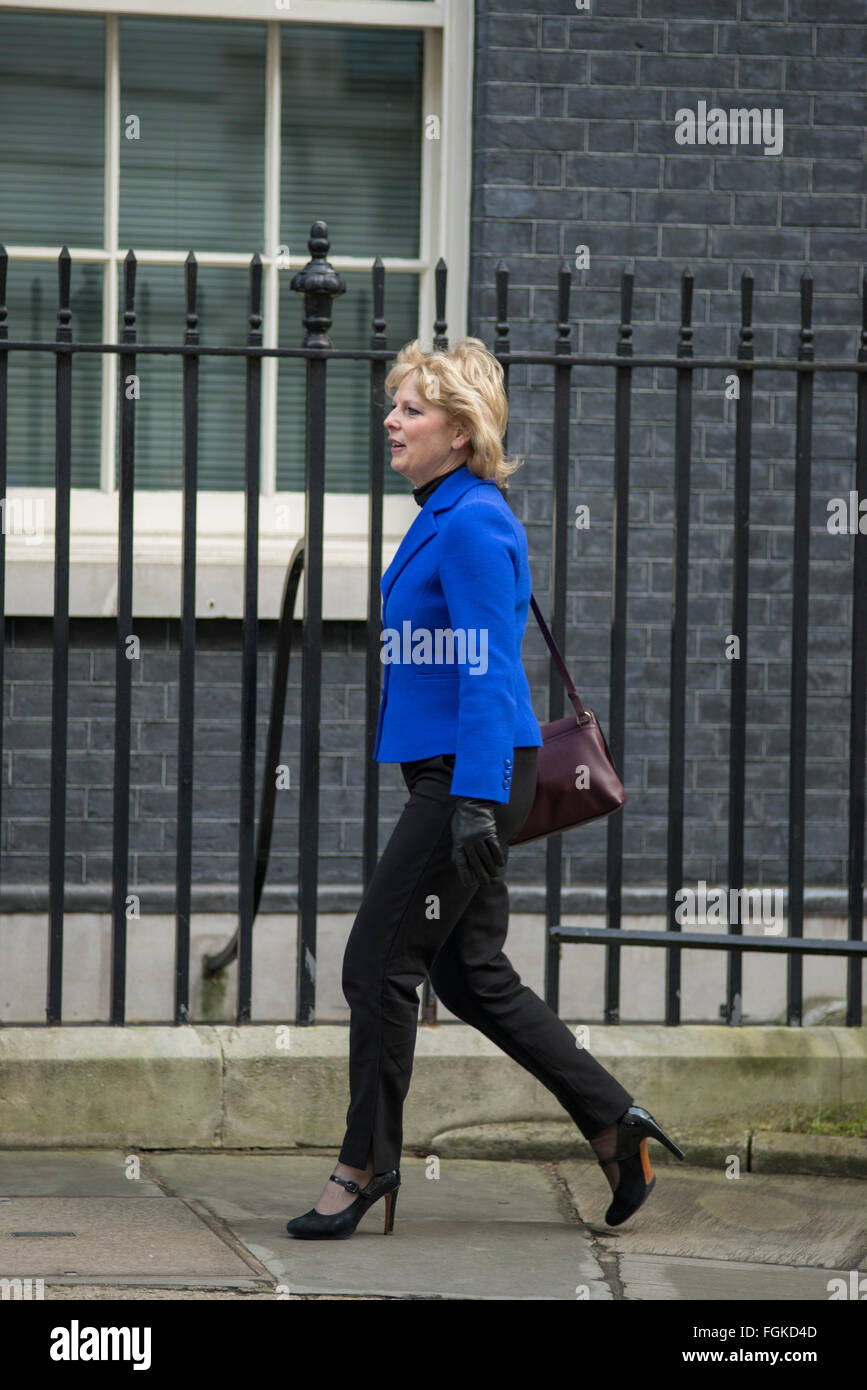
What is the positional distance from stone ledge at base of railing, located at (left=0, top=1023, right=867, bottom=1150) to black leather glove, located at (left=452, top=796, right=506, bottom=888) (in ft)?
3.85

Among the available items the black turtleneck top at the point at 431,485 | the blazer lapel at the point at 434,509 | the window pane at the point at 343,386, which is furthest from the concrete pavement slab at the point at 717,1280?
the window pane at the point at 343,386

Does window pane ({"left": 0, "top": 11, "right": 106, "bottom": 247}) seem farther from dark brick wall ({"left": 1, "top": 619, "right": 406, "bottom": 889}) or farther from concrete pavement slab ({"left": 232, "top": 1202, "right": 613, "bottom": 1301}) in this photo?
concrete pavement slab ({"left": 232, "top": 1202, "right": 613, "bottom": 1301})

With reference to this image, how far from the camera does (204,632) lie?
5.96 meters

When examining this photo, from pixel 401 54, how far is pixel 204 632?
2.30m

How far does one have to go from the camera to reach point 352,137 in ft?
20.6

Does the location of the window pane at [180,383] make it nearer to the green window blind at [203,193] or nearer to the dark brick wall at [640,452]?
the green window blind at [203,193]

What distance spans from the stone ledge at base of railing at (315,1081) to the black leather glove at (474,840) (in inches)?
46.2

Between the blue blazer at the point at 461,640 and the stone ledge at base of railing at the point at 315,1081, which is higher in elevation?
the blue blazer at the point at 461,640

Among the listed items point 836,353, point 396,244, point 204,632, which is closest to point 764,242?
point 836,353

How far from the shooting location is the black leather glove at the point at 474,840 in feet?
11.7

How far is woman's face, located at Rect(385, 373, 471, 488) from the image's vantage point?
→ 3.78 m

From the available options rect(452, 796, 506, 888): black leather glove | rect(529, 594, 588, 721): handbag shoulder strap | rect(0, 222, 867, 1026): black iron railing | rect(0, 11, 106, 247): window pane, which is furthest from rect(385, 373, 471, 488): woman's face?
rect(0, 11, 106, 247): window pane

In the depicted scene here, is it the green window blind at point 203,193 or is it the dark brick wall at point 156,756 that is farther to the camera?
the green window blind at point 203,193

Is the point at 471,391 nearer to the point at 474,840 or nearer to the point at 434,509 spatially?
the point at 434,509
